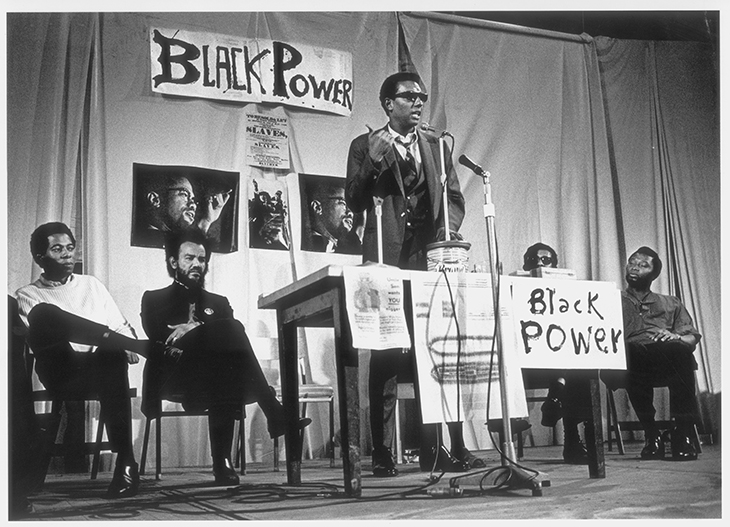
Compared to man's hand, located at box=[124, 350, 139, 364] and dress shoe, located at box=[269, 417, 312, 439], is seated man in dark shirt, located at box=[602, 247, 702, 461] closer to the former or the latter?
dress shoe, located at box=[269, 417, 312, 439]

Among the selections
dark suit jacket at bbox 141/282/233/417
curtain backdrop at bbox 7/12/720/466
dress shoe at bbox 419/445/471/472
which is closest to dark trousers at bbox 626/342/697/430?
curtain backdrop at bbox 7/12/720/466

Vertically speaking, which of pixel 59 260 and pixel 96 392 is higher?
pixel 59 260

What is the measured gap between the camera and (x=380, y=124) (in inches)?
184

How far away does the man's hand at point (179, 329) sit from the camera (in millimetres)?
3866

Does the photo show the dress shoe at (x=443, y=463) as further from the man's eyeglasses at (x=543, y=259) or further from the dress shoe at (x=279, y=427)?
the man's eyeglasses at (x=543, y=259)

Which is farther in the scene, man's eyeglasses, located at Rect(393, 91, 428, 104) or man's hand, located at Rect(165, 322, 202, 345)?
man's hand, located at Rect(165, 322, 202, 345)

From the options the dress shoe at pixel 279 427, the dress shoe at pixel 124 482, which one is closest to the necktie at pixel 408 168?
the dress shoe at pixel 279 427

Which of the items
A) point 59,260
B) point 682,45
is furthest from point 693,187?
point 59,260

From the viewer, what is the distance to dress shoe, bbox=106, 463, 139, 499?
9.99ft

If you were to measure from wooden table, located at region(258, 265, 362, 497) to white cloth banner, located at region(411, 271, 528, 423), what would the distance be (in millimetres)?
232

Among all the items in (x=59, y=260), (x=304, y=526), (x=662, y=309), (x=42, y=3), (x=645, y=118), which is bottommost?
(x=304, y=526)

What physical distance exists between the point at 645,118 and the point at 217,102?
2.16 meters

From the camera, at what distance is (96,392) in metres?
3.33

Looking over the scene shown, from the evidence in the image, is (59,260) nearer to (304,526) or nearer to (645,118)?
(304,526)
